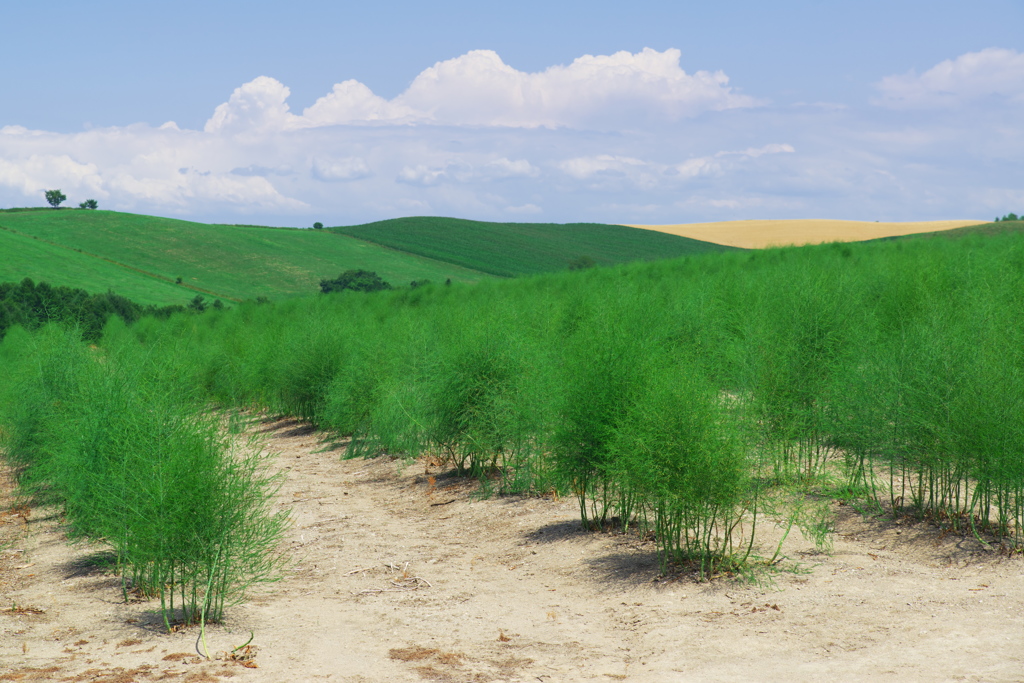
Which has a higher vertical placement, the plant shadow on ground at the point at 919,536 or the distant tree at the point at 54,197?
the distant tree at the point at 54,197

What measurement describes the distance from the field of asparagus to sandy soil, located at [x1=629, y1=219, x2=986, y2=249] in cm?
4430

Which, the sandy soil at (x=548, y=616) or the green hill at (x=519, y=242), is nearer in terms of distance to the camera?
the sandy soil at (x=548, y=616)

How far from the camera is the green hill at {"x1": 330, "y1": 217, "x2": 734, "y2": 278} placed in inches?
2648

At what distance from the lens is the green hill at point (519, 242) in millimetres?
67250

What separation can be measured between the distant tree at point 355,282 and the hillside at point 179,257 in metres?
2.36

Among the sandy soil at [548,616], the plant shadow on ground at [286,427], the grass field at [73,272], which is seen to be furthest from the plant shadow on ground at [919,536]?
the grass field at [73,272]

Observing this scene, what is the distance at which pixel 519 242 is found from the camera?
75312 millimetres

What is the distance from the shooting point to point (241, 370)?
22.0 meters

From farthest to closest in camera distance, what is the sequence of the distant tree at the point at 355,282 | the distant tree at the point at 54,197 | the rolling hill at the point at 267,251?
Answer: the distant tree at the point at 54,197, the rolling hill at the point at 267,251, the distant tree at the point at 355,282

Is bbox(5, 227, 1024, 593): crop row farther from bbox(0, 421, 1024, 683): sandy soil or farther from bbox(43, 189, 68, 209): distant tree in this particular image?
bbox(43, 189, 68, 209): distant tree

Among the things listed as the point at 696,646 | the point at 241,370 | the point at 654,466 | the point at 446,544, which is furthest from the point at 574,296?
the point at 696,646

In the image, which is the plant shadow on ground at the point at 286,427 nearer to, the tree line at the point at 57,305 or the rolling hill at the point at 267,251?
the tree line at the point at 57,305

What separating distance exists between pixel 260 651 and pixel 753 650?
133 inches

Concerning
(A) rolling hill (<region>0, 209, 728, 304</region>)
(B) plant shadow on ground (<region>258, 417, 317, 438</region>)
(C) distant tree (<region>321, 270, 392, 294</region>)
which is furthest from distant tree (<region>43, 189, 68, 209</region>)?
(B) plant shadow on ground (<region>258, 417, 317, 438</region>)
